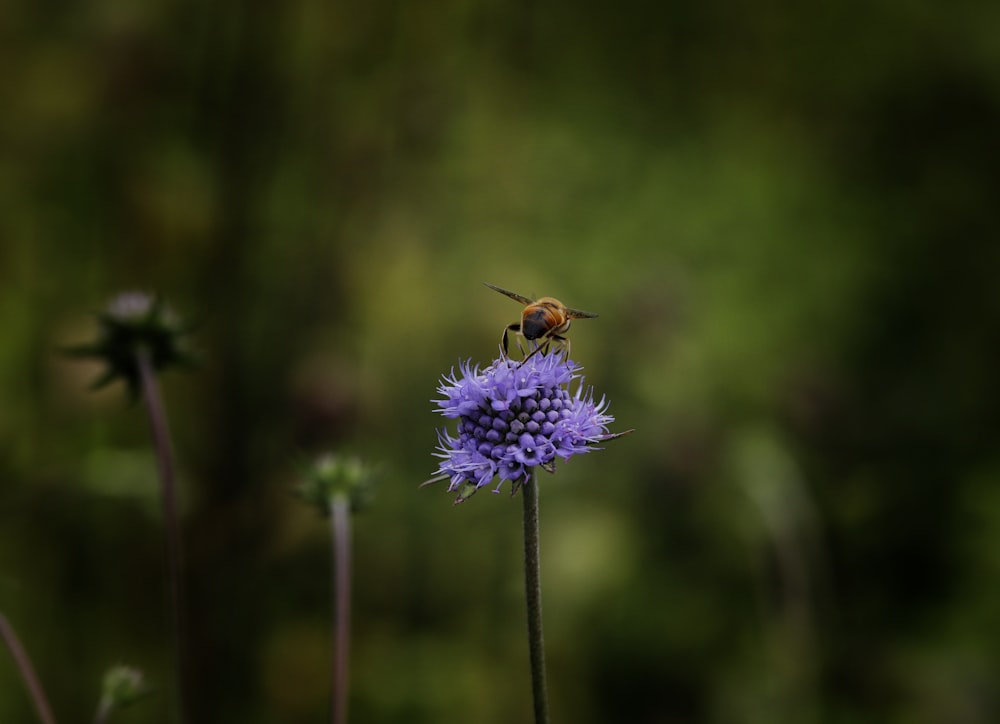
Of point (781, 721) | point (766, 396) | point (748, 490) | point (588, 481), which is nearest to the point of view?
point (781, 721)

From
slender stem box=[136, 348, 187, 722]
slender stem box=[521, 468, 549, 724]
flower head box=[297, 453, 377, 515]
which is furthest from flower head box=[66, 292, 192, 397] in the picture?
slender stem box=[521, 468, 549, 724]

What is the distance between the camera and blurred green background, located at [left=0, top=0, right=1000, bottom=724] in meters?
2.43

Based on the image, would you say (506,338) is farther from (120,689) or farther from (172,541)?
(120,689)

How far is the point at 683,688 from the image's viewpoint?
8.75 feet

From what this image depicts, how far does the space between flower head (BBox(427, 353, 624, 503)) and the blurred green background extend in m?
1.06

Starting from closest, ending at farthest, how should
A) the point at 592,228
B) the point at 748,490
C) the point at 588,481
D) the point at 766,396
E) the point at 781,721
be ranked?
the point at 781,721, the point at 748,490, the point at 588,481, the point at 766,396, the point at 592,228

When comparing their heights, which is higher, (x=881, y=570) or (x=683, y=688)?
(x=881, y=570)

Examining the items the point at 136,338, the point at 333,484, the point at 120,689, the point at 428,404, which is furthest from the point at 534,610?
the point at 428,404

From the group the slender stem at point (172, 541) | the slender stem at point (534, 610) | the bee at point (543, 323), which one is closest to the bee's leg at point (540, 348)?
the bee at point (543, 323)

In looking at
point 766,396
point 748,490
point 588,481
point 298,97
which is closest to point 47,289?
point 298,97

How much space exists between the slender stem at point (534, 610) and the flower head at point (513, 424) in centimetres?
5

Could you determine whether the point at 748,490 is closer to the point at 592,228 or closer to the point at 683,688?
the point at 683,688

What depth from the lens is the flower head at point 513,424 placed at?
46.4 inches

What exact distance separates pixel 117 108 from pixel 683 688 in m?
2.47
